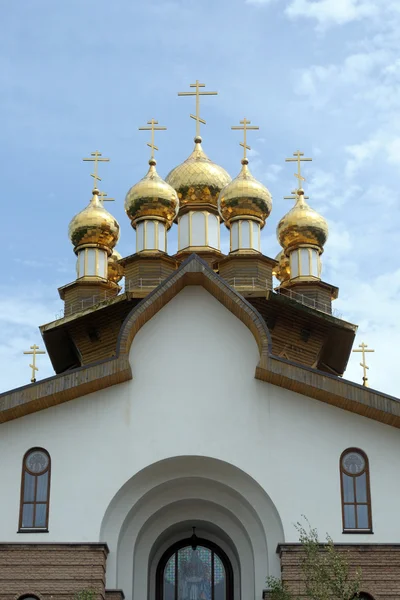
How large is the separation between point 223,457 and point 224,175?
425 inches

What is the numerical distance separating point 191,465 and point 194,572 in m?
2.22

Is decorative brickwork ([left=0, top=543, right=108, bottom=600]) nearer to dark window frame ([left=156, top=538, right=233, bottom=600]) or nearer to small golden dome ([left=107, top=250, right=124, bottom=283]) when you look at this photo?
dark window frame ([left=156, top=538, right=233, bottom=600])

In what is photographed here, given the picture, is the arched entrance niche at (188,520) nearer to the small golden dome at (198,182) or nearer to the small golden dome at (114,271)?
the small golden dome at (198,182)

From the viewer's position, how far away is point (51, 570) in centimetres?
1862

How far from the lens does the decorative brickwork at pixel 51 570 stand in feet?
60.7

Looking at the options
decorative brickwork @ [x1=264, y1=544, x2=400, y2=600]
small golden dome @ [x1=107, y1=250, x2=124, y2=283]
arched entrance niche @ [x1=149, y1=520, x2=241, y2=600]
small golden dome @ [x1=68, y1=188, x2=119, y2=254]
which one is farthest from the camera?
small golden dome @ [x1=107, y1=250, x2=124, y2=283]

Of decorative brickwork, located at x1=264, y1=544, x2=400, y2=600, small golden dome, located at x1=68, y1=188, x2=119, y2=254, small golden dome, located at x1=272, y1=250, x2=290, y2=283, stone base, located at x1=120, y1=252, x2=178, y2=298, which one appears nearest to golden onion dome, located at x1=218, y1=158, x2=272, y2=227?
stone base, located at x1=120, y1=252, x2=178, y2=298

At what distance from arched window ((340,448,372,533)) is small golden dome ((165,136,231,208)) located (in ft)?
33.4

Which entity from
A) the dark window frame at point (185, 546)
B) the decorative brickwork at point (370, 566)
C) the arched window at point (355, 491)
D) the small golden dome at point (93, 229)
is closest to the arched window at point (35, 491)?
the dark window frame at point (185, 546)

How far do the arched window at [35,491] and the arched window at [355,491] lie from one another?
4.41m

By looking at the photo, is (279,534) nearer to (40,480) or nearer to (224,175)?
(40,480)

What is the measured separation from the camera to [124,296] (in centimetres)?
2553

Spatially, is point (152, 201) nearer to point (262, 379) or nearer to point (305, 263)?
point (305, 263)

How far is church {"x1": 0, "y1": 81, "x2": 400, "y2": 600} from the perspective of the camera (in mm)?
18797
